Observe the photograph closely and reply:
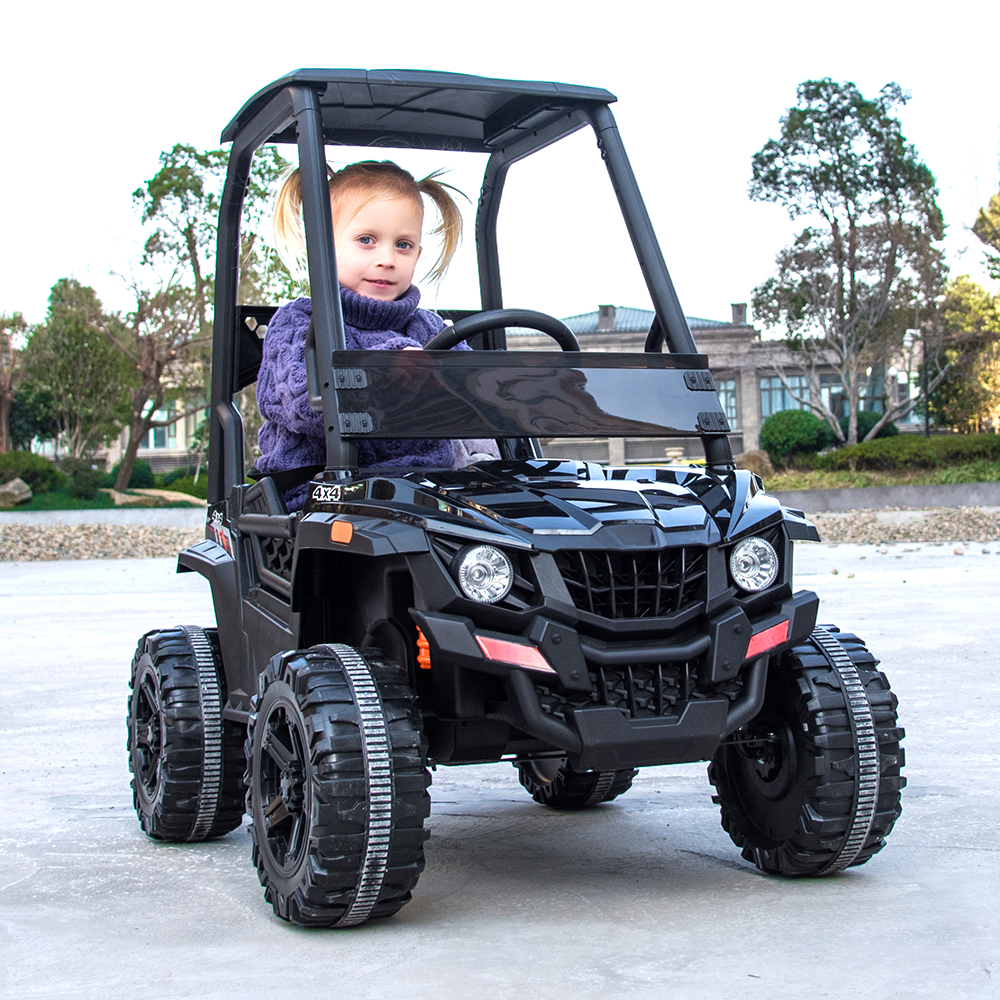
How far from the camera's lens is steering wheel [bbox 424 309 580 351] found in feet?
11.1

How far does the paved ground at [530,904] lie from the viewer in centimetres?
265

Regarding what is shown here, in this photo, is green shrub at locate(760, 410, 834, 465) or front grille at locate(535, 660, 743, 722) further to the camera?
green shrub at locate(760, 410, 834, 465)

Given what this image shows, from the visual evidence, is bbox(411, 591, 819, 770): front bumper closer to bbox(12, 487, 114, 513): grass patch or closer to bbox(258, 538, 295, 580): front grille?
bbox(258, 538, 295, 580): front grille

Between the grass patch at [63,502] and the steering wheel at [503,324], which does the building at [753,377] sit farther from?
the steering wheel at [503,324]

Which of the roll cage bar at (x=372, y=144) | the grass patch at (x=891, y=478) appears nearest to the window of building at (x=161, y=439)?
the grass patch at (x=891, y=478)

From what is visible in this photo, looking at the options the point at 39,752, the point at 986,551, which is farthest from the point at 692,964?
the point at 986,551

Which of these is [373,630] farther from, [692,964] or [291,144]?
[291,144]

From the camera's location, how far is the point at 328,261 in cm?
338

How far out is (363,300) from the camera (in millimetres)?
3852

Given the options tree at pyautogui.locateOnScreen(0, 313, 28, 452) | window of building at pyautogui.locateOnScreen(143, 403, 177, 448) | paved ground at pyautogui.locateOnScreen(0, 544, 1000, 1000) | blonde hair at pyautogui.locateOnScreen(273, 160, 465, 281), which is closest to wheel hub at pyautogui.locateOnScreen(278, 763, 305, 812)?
paved ground at pyautogui.locateOnScreen(0, 544, 1000, 1000)

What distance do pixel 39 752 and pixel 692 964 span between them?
362cm

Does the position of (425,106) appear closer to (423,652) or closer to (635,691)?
(423,652)

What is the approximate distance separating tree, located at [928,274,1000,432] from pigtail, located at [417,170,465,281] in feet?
107

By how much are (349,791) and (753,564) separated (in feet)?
3.38
